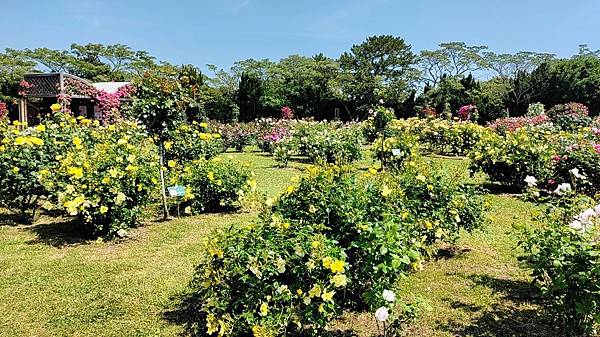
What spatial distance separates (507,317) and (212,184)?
437cm

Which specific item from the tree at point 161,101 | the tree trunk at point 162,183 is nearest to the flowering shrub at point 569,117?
the tree at point 161,101

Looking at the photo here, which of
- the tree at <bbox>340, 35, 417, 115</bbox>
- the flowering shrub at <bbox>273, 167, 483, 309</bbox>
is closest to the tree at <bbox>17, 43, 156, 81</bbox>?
the tree at <bbox>340, 35, 417, 115</bbox>

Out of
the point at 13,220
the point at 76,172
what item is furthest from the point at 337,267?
the point at 13,220

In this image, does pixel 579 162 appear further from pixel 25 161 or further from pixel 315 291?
pixel 25 161

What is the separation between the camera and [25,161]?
5.66 metres

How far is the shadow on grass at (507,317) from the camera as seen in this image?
3.15 m

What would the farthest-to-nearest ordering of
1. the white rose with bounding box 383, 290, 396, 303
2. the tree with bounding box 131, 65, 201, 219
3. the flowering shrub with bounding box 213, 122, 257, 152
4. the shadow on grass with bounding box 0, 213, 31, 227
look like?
the flowering shrub with bounding box 213, 122, 257, 152 → the shadow on grass with bounding box 0, 213, 31, 227 → the tree with bounding box 131, 65, 201, 219 → the white rose with bounding box 383, 290, 396, 303

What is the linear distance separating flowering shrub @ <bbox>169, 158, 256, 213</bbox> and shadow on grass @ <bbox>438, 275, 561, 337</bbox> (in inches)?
149

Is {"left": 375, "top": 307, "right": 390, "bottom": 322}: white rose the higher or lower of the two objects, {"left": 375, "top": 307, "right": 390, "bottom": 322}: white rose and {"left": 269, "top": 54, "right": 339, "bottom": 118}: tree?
the lower

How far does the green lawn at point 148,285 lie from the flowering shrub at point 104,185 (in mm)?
308

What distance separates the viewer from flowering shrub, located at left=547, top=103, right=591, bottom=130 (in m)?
14.1

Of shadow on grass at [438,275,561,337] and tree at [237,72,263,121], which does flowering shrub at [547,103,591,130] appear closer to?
shadow on grass at [438,275,561,337]

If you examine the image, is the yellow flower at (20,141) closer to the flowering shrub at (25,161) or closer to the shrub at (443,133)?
the flowering shrub at (25,161)

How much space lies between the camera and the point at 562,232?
263 centimetres
